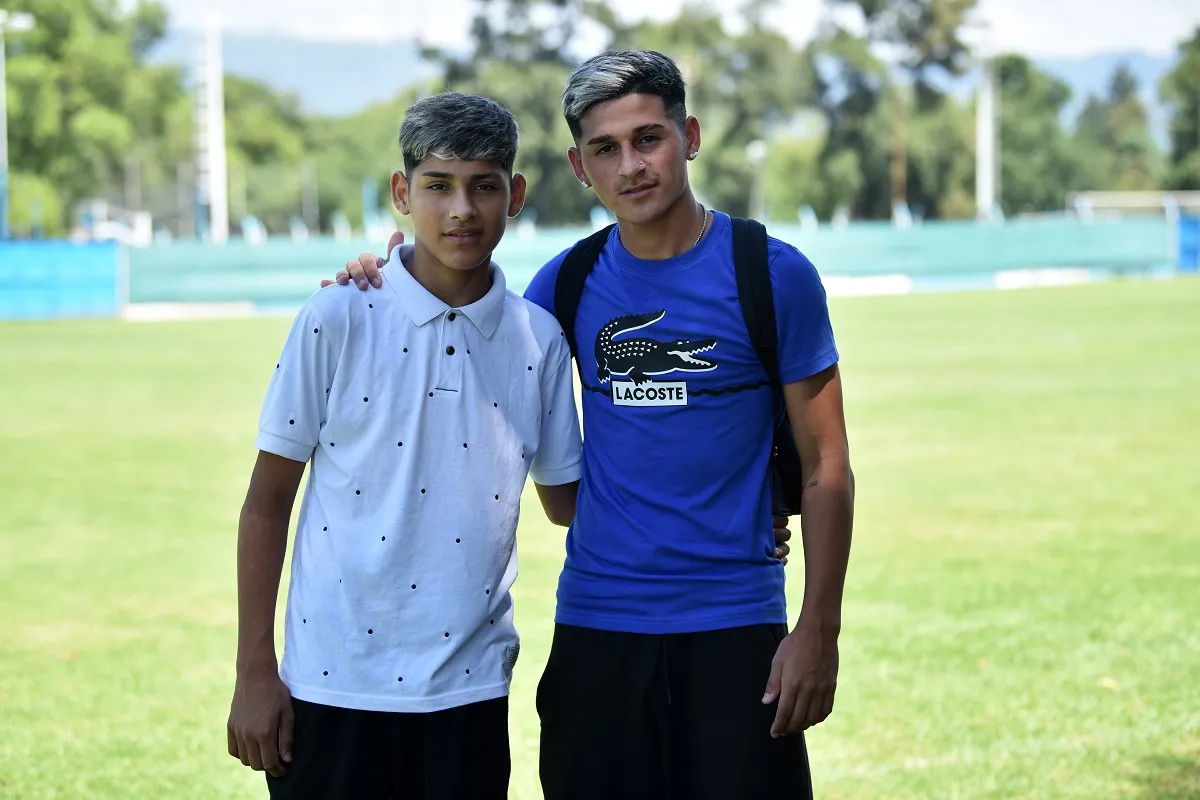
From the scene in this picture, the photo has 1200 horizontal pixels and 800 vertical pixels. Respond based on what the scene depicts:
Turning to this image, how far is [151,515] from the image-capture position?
32.4 feet

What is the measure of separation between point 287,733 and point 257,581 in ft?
1.03

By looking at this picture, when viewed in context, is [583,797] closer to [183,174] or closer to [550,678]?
[550,678]

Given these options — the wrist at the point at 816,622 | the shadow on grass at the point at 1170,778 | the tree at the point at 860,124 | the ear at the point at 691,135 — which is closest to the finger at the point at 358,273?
the ear at the point at 691,135

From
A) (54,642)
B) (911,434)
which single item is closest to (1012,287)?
(911,434)

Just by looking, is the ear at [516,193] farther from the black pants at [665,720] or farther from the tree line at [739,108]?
the tree line at [739,108]

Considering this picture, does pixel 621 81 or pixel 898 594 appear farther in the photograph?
pixel 898 594

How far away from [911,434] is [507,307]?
32.3 ft

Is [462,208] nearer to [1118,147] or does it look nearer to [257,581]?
[257,581]

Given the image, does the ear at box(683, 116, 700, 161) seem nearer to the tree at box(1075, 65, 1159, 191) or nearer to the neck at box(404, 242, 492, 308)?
the neck at box(404, 242, 492, 308)

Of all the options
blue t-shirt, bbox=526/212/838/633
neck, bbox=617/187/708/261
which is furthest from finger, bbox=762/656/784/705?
neck, bbox=617/187/708/261

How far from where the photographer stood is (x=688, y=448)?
332 centimetres

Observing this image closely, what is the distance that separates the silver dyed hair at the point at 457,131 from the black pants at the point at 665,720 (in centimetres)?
105

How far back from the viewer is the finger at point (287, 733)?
316 cm

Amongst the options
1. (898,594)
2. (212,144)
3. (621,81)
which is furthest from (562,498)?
(212,144)
